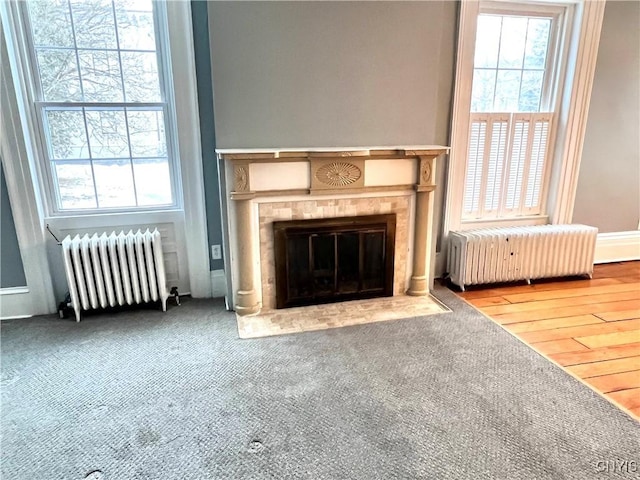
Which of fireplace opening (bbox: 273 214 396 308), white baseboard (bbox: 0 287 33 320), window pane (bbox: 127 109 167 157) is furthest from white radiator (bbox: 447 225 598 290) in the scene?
white baseboard (bbox: 0 287 33 320)

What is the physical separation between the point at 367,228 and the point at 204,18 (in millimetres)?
1882

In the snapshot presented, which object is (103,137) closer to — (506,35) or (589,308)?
(506,35)

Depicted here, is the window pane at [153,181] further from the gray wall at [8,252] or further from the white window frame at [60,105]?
the gray wall at [8,252]

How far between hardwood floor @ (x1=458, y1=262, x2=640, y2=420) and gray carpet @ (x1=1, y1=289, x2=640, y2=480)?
17 cm

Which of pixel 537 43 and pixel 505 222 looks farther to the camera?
pixel 505 222

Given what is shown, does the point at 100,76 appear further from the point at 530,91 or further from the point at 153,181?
the point at 530,91

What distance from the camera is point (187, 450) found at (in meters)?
1.75

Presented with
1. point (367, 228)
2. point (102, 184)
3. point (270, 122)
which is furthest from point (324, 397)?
point (102, 184)

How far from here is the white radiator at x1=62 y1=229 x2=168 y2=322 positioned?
2848mm

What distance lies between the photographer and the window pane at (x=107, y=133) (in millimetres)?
2945

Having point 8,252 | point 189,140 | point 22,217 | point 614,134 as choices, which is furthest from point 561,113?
point 8,252

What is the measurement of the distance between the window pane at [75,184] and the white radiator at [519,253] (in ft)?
9.71

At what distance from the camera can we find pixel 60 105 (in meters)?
2.86

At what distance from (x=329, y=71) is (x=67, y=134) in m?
1.94
